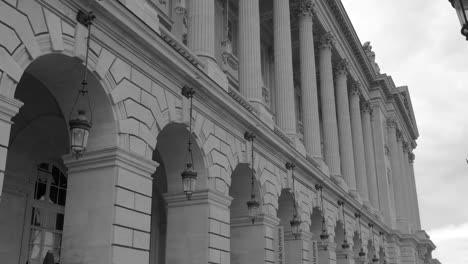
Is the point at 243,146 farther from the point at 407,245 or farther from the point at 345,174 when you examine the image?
the point at 407,245

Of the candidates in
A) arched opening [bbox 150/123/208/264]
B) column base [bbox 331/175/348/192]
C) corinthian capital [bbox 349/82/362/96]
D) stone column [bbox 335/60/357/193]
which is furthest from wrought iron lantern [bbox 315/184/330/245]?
corinthian capital [bbox 349/82/362/96]

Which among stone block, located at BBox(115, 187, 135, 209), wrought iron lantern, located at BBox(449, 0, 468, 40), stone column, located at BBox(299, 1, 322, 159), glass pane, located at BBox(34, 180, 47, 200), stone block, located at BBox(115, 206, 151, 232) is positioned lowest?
stone block, located at BBox(115, 206, 151, 232)

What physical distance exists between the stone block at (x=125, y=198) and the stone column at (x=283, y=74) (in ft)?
47.6

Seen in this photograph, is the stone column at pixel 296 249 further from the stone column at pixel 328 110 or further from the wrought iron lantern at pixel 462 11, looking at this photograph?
the wrought iron lantern at pixel 462 11

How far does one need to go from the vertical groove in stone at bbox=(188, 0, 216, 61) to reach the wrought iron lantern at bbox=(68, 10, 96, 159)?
266 inches

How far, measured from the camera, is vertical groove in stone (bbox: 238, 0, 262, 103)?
2434cm

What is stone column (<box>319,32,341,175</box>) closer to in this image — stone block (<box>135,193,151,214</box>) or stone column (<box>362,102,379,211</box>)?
stone column (<box>362,102,379,211</box>)

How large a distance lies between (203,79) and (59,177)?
20.3 feet

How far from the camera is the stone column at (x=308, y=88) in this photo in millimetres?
31938

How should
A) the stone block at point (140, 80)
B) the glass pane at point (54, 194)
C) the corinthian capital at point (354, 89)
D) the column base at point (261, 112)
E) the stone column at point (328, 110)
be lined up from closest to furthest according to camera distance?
the stone block at point (140, 80)
the glass pane at point (54, 194)
the column base at point (261, 112)
the stone column at point (328, 110)
the corinthian capital at point (354, 89)

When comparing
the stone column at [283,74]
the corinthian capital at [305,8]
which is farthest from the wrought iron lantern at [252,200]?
the corinthian capital at [305,8]

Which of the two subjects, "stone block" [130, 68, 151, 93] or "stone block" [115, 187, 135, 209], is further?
"stone block" [130, 68, 151, 93]

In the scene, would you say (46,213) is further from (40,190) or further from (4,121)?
(4,121)

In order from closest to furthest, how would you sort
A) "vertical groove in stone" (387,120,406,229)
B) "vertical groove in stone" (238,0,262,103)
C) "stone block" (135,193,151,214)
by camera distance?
"stone block" (135,193,151,214)
"vertical groove in stone" (238,0,262,103)
"vertical groove in stone" (387,120,406,229)
